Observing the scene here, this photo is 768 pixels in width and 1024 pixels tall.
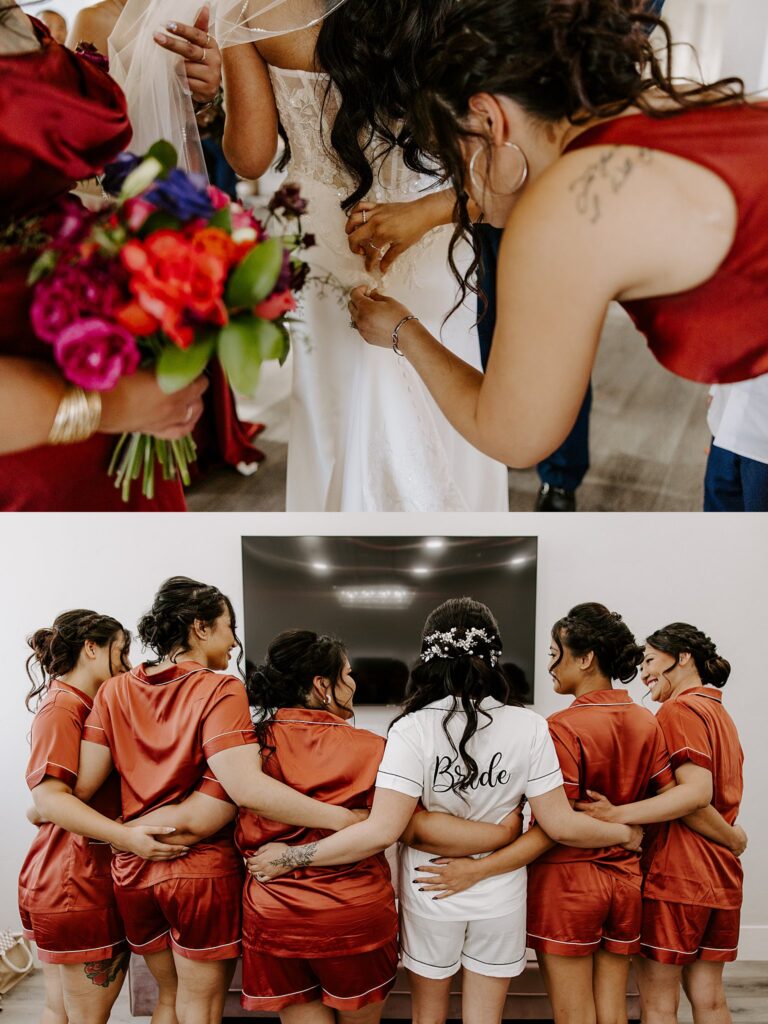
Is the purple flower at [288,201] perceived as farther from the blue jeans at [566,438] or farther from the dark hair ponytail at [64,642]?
the dark hair ponytail at [64,642]

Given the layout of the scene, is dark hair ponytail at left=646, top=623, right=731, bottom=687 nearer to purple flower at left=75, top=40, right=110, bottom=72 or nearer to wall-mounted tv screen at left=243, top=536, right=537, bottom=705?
wall-mounted tv screen at left=243, top=536, right=537, bottom=705

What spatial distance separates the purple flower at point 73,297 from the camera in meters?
1.22

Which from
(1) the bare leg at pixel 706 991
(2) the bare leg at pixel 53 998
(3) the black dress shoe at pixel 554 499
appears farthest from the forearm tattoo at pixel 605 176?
(2) the bare leg at pixel 53 998

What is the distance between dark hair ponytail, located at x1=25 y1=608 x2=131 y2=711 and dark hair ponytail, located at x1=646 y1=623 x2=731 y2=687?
1.11m

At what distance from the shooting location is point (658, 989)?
6.65 feet

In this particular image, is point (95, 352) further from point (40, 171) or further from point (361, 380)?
point (361, 380)

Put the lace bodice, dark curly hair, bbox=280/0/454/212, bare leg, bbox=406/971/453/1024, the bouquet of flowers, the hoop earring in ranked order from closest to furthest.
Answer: the bouquet of flowers
the hoop earring
dark curly hair, bbox=280/0/454/212
the lace bodice
bare leg, bbox=406/971/453/1024

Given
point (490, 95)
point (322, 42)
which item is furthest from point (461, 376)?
point (322, 42)

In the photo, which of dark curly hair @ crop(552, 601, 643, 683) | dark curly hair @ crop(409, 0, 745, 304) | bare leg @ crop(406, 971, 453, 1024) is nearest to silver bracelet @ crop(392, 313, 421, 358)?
dark curly hair @ crop(409, 0, 745, 304)

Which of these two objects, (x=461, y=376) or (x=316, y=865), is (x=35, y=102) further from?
(x=316, y=865)

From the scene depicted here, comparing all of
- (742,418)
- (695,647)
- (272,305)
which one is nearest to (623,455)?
(742,418)

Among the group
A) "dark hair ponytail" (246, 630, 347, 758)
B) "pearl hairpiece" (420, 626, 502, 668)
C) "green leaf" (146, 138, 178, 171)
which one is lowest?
"dark hair ponytail" (246, 630, 347, 758)

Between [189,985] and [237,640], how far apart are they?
2.38ft

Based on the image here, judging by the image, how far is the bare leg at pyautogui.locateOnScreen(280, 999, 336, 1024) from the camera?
1.97 m
